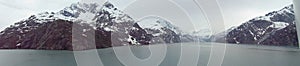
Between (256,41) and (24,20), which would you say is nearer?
(24,20)

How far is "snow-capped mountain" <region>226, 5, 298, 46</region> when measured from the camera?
141 feet

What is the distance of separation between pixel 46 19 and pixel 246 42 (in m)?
29.3

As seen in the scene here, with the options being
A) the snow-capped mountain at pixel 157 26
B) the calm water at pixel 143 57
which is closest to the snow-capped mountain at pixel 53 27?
the snow-capped mountain at pixel 157 26

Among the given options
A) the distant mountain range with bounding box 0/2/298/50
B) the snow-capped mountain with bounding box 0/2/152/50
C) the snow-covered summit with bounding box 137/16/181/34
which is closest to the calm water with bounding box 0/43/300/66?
the snow-covered summit with bounding box 137/16/181/34

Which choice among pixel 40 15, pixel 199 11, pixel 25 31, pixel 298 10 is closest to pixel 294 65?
pixel 298 10

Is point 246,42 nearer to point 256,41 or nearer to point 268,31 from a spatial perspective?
point 256,41

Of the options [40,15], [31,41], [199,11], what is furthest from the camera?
[40,15]

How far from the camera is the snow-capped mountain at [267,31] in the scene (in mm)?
42981

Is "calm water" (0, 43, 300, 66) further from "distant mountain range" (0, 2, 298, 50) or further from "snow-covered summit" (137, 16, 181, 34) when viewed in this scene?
"distant mountain range" (0, 2, 298, 50)

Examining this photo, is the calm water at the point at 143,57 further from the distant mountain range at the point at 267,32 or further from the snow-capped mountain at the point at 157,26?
the distant mountain range at the point at 267,32

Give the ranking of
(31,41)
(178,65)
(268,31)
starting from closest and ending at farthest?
(178,65) → (31,41) → (268,31)

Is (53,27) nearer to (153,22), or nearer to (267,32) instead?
(153,22)

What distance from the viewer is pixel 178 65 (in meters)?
7.17

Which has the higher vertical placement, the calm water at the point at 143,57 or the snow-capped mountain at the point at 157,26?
the snow-capped mountain at the point at 157,26
